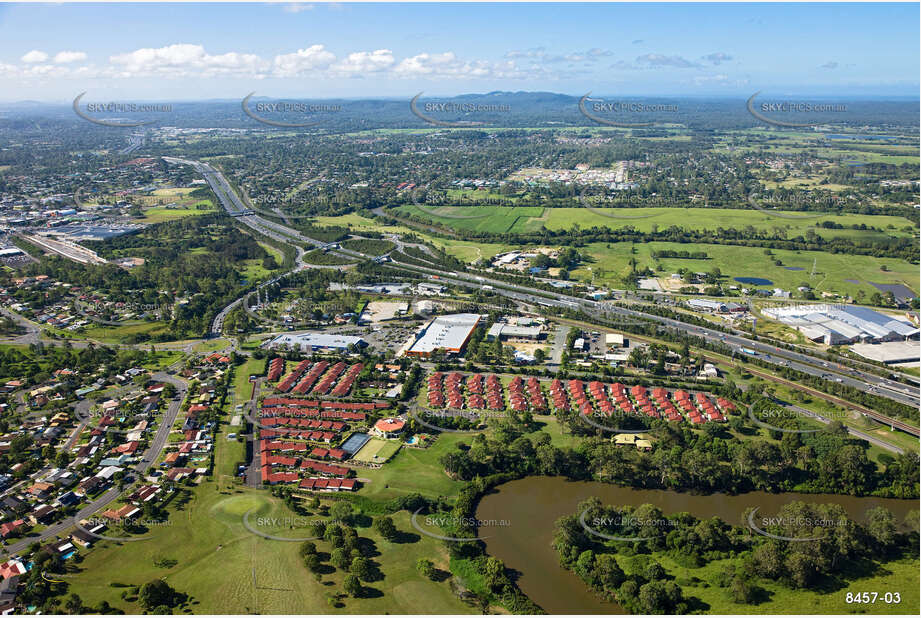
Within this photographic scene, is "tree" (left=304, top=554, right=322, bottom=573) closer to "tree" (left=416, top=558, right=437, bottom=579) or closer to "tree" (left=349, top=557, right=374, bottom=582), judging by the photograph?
"tree" (left=349, top=557, right=374, bottom=582)

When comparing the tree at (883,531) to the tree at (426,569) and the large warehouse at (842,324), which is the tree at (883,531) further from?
the large warehouse at (842,324)

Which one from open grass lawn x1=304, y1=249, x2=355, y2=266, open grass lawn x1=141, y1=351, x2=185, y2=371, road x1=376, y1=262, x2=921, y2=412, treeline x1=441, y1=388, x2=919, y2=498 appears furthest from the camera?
open grass lawn x1=304, y1=249, x2=355, y2=266

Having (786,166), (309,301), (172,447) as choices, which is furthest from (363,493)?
(786,166)

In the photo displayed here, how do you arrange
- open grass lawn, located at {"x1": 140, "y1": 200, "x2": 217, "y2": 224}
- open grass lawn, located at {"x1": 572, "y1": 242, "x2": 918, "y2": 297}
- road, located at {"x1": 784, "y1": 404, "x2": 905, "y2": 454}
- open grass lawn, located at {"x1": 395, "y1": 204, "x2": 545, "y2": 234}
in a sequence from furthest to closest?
open grass lawn, located at {"x1": 140, "y1": 200, "x2": 217, "y2": 224} < open grass lawn, located at {"x1": 395, "y1": 204, "x2": 545, "y2": 234} < open grass lawn, located at {"x1": 572, "y1": 242, "x2": 918, "y2": 297} < road, located at {"x1": 784, "y1": 404, "x2": 905, "y2": 454}

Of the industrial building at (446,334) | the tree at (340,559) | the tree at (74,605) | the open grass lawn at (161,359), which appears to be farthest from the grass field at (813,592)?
the open grass lawn at (161,359)

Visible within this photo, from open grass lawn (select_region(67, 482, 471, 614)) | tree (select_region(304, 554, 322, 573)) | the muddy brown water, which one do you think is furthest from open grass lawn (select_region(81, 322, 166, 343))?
the muddy brown water

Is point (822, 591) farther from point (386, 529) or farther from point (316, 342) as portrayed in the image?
point (316, 342)

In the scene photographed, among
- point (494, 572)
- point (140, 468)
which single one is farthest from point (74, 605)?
point (494, 572)

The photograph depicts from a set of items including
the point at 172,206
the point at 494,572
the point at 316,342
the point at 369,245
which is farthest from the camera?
the point at 172,206
